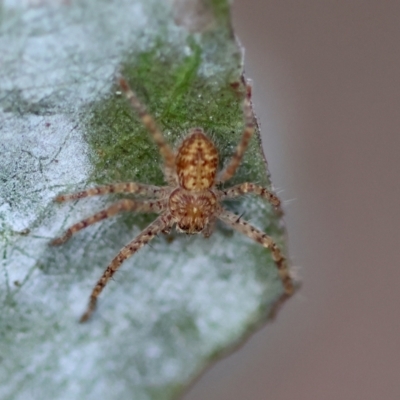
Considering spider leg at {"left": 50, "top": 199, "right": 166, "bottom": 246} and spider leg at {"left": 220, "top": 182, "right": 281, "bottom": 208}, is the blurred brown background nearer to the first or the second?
spider leg at {"left": 220, "top": 182, "right": 281, "bottom": 208}

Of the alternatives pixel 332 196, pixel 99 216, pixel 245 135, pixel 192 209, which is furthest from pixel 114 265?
pixel 332 196

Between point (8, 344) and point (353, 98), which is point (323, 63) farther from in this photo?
point (8, 344)

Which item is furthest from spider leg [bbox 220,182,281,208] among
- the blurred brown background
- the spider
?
the blurred brown background

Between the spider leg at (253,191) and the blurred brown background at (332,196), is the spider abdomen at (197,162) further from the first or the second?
the blurred brown background at (332,196)

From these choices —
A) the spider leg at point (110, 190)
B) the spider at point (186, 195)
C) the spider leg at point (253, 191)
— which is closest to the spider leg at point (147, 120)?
the spider at point (186, 195)

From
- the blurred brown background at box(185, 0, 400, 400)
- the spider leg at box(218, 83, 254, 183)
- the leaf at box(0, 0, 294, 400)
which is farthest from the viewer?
the blurred brown background at box(185, 0, 400, 400)

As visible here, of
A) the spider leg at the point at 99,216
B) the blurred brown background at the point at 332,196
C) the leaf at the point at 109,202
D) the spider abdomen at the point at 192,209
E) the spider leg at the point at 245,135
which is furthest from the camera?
the blurred brown background at the point at 332,196

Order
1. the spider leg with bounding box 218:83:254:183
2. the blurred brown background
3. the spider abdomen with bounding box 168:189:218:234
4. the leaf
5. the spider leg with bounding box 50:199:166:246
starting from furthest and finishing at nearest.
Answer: the blurred brown background < the spider abdomen with bounding box 168:189:218:234 < the spider leg with bounding box 50:199:166:246 < the spider leg with bounding box 218:83:254:183 < the leaf
